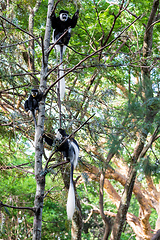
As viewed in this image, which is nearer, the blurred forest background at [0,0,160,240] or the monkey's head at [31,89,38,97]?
the monkey's head at [31,89,38,97]

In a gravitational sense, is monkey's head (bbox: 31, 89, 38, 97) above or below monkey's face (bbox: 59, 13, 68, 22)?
Result: below

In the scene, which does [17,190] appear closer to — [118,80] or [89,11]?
[118,80]

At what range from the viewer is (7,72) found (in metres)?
2.16

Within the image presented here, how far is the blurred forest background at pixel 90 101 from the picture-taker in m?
2.12

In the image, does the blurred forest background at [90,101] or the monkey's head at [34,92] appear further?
the blurred forest background at [90,101]

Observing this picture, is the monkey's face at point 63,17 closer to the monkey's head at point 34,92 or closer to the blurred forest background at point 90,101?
the blurred forest background at point 90,101

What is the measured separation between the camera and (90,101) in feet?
7.92

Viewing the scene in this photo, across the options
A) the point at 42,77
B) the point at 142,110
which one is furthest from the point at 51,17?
the point at 142,110

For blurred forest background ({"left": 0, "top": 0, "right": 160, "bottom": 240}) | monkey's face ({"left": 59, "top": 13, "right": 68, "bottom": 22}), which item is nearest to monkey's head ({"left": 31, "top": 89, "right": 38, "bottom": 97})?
blurred forest background ({"left": 0, "top": 0, "right": 160, "bottom": 240})

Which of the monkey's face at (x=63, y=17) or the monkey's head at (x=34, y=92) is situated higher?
the monkey's face at (x=63, y=17)

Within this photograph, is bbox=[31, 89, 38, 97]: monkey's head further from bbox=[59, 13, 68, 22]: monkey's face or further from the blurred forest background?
bbox=[59, 13, 68, 22]: monkey's face

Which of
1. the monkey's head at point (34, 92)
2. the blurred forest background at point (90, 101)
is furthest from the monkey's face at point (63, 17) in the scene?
the monkey's head at point (34, 92)

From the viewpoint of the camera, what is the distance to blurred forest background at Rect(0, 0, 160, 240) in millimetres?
2115

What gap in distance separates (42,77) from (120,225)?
248 cm
